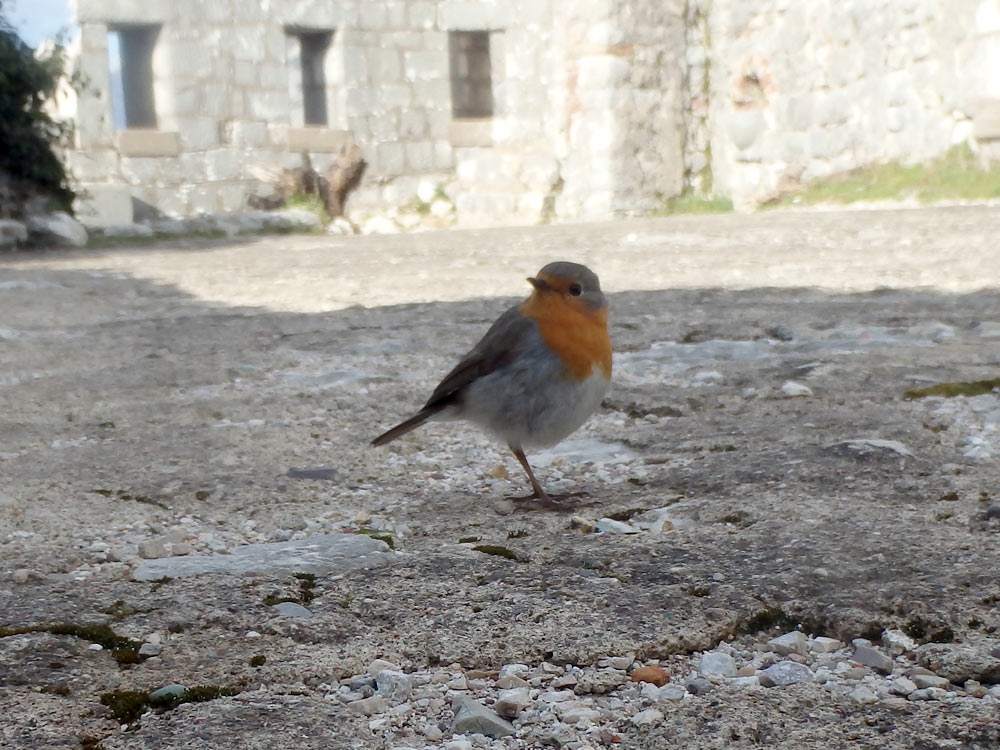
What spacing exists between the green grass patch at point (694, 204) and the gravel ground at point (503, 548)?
7.40 meters

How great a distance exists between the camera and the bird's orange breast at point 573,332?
209 cm

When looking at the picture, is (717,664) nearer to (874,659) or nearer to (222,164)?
(874,659)

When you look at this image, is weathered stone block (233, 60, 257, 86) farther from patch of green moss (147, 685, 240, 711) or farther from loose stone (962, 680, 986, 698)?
loose stone (962, 680, 986, 698)

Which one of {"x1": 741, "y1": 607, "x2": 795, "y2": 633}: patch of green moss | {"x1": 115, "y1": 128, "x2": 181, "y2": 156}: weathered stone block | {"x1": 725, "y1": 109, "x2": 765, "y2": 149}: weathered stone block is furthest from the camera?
{"x1": 115, "y1": 128, "x2": 181, "y2": 156}: weathered stone block

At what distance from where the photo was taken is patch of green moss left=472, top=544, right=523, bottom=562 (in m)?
1.77

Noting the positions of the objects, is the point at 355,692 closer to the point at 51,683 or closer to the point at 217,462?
the point at 51,683

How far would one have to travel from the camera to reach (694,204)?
37.6 ft

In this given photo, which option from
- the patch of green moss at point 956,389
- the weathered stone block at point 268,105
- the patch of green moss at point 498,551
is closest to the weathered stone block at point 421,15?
the weathered stone block at point 268,105

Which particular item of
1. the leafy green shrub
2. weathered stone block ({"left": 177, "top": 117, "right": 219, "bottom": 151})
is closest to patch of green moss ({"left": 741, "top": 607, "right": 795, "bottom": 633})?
the leafy green shrub

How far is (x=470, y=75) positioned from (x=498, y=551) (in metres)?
13.7

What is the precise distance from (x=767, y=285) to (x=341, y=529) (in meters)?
3.24

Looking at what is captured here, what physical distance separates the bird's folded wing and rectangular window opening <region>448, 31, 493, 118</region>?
41.3 feet

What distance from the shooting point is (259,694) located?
4.32 ft

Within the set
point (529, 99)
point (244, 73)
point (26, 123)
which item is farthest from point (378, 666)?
point (244, 73)
